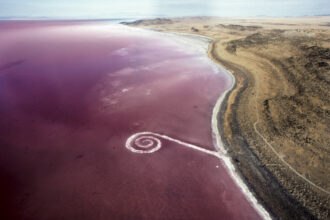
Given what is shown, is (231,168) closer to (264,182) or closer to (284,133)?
(264,182)

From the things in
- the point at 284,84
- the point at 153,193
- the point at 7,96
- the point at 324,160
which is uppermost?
the point at 284,84

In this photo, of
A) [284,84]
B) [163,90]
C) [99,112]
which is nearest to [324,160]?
[284,84]

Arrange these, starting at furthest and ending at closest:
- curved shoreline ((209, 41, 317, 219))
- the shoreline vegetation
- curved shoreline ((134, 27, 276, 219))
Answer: the shoreline vegetation
curved shoreline ((134, 27, 276, 219))
curved shoreline ((209, 41, 317, 219))

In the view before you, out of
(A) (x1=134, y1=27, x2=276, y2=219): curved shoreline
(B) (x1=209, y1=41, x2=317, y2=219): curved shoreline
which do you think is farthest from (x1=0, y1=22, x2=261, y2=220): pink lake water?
(B) (x1=209, y1=41, x2=317, y2=219): curved shoreline

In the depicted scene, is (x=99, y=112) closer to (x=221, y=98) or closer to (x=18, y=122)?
(x=18, y=122)

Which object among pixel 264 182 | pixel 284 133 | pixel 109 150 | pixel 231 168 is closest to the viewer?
pixel 264 182

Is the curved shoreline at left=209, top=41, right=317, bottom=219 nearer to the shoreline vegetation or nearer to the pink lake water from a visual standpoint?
the shoreline vegetation

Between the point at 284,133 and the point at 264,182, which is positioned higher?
the point at 284,133

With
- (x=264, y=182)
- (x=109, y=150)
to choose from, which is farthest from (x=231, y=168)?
(x=109, y=150)

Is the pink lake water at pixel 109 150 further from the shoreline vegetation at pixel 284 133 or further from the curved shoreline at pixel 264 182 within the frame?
the shoreline vegetation at pixel 284 133
